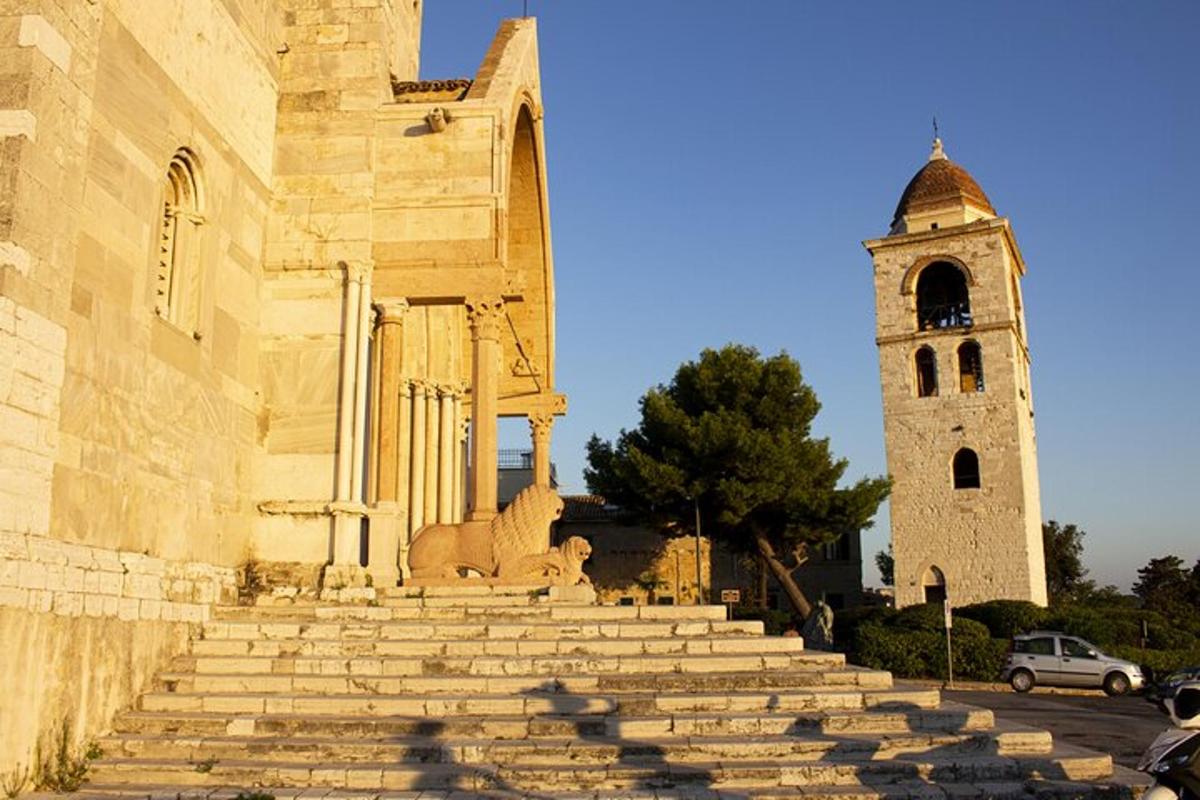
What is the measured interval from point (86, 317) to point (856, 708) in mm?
7485

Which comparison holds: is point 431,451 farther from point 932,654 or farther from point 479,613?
point 932,654

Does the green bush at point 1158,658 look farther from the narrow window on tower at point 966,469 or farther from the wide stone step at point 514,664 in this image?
the wide stone step at point 514,664

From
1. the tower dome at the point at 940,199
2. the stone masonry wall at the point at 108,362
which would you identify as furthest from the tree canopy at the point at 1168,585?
the stone masonry wall at the point at 108,362

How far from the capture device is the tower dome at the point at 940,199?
42.9 metres

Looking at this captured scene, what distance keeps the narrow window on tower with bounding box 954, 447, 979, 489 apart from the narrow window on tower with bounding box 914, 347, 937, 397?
2801 millimetres

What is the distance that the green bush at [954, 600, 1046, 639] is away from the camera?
30.9 meters

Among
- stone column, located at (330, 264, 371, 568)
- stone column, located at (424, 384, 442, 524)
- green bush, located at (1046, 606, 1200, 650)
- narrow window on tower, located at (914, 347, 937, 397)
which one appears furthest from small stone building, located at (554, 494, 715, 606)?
stone column, located at (330, 264, 371, 568)

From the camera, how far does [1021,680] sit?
24.2m

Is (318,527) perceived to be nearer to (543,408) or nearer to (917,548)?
(543,408)

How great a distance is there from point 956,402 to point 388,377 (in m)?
30.5

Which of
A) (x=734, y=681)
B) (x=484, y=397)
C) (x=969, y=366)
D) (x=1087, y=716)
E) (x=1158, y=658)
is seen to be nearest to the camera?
→ (x=734, y=681)

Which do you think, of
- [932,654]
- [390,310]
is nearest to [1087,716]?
[932,654]

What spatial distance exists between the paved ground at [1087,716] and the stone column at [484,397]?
24.7 feet

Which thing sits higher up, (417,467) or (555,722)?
(417,467)
